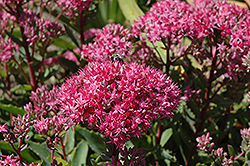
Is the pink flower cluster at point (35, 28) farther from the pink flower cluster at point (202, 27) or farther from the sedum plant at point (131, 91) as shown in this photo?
the pink flower cluster at point (202, 27)

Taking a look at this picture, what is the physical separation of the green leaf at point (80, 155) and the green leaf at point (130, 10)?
1.06 meters

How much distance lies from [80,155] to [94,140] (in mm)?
100

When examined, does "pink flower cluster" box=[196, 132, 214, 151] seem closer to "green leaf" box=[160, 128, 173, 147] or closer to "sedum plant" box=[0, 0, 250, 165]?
"sedum plant" box=[0, 0, 250, 165]

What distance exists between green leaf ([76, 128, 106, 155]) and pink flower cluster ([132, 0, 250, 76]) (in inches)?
18.9

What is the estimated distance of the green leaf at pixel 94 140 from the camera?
1.21 meters

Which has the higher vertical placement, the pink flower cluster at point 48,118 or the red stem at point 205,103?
the pink flower cluster at point 48,118

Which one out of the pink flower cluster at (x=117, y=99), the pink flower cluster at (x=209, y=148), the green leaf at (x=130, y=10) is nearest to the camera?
the pink flower cluster at (x=117, y=99)

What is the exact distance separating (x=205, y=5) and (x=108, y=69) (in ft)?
2.24

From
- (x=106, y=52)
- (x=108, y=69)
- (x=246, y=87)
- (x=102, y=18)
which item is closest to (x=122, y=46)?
(x=106, y=52)

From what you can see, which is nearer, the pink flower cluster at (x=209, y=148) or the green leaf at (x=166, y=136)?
the pink flower cluster at (x=209, y=148)

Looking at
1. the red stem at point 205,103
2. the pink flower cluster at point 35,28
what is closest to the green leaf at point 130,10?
the pink flower cluster at point 35,28

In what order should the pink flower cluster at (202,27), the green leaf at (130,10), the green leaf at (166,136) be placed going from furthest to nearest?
the green leaf at (130,10)
the green leaf at (166,136)
the pink flower cluster at (202,27)

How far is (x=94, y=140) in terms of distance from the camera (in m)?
1.22

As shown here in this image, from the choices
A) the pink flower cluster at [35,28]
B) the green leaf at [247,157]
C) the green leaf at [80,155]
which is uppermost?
the pink flower cluster at [35,28]
